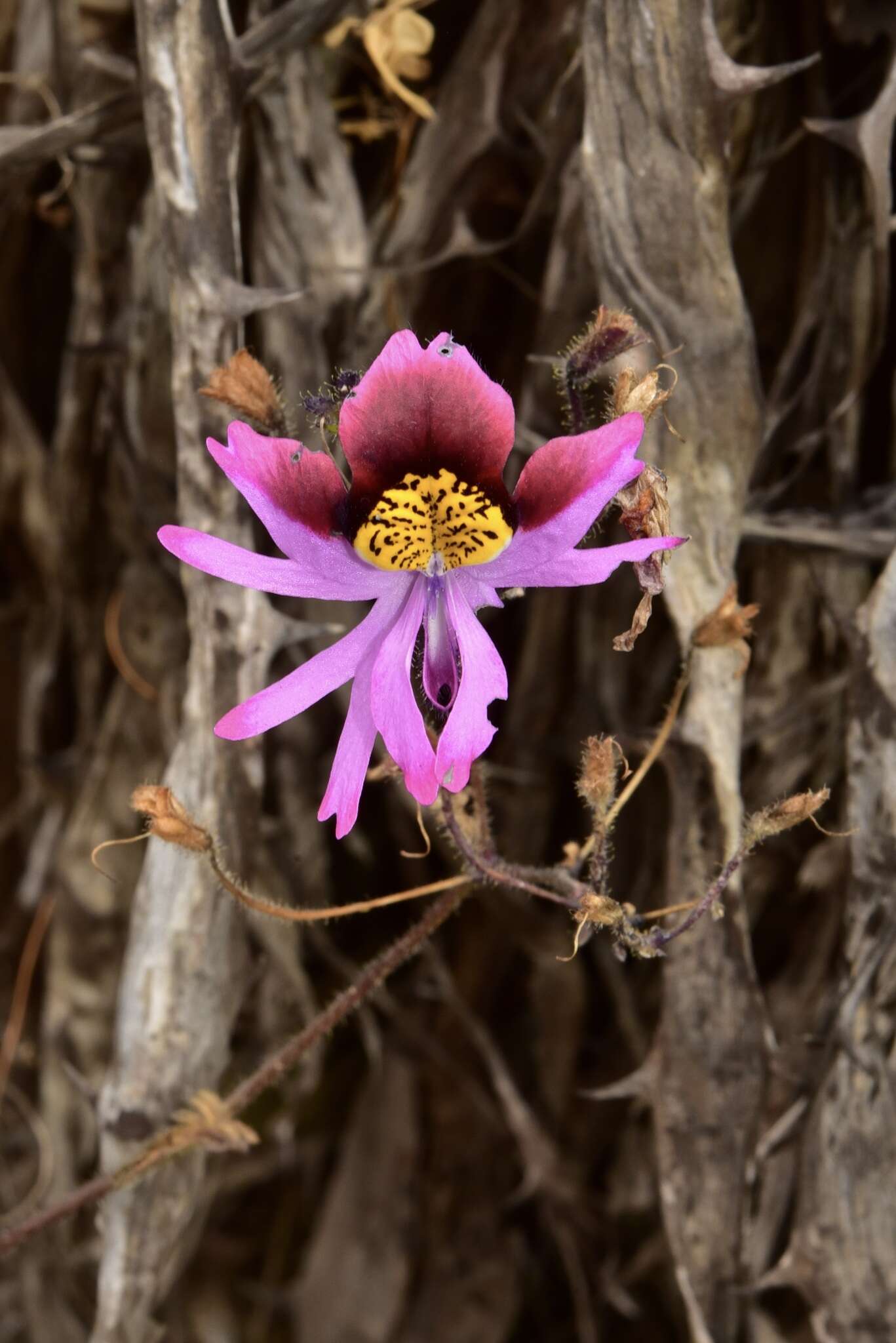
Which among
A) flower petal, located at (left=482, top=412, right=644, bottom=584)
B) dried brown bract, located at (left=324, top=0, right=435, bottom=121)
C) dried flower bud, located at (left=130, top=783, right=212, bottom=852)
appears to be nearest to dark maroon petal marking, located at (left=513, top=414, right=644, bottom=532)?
flower petal, located at (left=482, top=412, right=644, bottom=584)

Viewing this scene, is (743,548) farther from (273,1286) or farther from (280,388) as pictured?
(273,1286)

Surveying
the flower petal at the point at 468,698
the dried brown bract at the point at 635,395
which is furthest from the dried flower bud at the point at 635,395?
the flower petal at the point at 468,698

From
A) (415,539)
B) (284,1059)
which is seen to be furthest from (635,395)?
(284,1059)

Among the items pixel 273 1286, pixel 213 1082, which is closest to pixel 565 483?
pixel 213 1082

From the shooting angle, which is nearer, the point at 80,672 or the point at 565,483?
the point at 565,483

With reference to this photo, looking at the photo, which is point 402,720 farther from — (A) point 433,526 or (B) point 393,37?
(B) point 393,37

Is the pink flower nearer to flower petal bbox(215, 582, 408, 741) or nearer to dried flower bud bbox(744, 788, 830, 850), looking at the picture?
flower petal bbox(215, 582, 408, 741)
